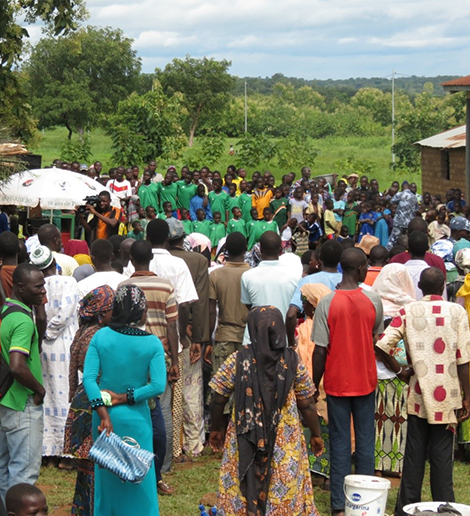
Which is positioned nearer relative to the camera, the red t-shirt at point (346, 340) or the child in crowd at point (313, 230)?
the red t-shirt at point (346, 340)

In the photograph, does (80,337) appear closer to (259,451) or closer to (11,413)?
(11,413)

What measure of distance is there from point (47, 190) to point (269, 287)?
786cm

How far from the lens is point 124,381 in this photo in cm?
529

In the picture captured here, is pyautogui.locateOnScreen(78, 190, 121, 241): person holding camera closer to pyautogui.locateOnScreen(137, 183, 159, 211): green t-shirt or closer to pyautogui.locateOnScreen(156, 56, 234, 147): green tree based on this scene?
pyautogui.locateOnScreen(137, 183, 159, 211): green t-shirt

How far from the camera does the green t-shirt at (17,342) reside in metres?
5.59

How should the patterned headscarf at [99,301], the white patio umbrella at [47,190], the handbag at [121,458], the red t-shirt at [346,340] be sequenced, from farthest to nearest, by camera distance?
the white patio umbrella at [47,190], the red t-shirt at [346,340], the patterned headscarf at [99,301], the handbag at [121,458]

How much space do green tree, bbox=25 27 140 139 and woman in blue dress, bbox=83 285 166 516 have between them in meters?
48.9

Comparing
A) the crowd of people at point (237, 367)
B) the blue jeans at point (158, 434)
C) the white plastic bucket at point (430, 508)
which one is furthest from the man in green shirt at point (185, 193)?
the white plastic bucket at point (430, 508)

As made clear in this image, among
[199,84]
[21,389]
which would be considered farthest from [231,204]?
[199,84]

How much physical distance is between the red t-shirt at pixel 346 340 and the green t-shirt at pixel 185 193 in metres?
Result: 13.4

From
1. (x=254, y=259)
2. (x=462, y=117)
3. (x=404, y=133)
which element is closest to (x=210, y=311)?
(x=254, y=259)

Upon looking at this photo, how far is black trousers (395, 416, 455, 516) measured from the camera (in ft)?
20.1

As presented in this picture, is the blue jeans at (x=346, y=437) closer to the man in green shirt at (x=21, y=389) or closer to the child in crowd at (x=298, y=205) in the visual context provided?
the man in green shirt at (x=21, y=389)

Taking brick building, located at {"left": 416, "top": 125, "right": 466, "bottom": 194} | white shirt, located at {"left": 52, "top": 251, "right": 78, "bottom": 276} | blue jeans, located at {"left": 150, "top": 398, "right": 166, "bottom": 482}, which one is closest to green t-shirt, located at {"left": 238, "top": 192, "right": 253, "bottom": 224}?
brick building, located at {"left": 416, "top": 125, "right": 466, "bottom": 194}
